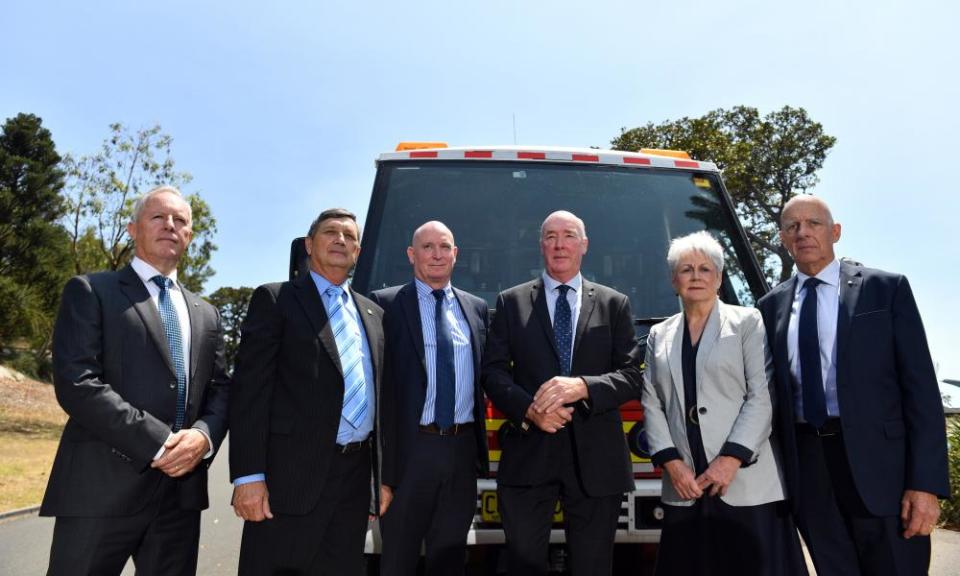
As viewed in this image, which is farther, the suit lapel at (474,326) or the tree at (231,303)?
the tree at (231,303)

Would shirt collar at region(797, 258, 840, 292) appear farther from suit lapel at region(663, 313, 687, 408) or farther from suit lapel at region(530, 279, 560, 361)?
suit lapel at region(530, 279, 560, 361)

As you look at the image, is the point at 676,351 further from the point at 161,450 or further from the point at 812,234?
the point at 161,450

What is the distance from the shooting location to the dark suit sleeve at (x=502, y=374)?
328cm

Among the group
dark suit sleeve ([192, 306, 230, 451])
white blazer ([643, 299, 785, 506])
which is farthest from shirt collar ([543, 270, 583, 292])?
dark suit sleeve ([192, 306, 230, 451])

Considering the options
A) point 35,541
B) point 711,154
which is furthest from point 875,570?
point 711,154

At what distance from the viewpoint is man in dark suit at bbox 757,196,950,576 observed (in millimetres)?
2996

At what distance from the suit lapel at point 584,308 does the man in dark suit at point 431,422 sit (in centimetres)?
50

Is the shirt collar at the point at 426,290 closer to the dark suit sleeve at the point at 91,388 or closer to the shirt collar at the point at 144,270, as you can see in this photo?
the shirt collar at the point at 144,270

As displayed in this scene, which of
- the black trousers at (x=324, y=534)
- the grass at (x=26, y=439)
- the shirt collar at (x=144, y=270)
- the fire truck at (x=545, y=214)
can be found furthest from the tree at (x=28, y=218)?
the black trousers at (x=324, y=534)

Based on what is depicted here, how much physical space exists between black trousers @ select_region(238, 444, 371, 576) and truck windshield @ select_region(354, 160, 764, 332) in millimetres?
1272

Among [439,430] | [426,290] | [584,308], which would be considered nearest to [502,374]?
[439,430]

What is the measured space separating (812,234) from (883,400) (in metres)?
0.77

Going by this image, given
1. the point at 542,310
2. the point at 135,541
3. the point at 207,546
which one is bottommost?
the point at 207,546

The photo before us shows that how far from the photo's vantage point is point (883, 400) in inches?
121
